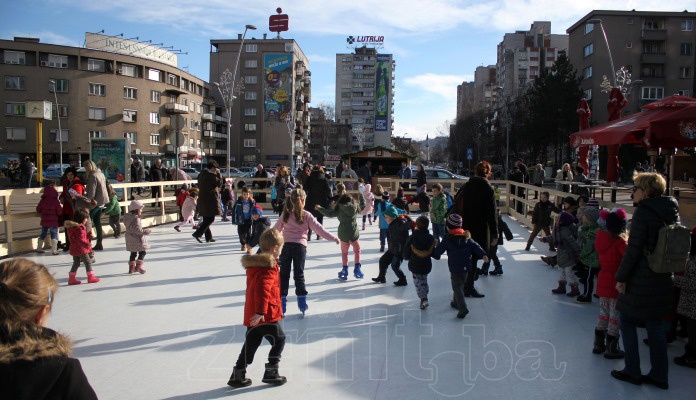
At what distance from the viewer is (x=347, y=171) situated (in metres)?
18.6

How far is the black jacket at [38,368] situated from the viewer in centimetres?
174

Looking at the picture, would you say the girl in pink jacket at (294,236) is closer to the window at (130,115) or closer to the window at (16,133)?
the window at (16,133)

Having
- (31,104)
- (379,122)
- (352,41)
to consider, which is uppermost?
(352,41)

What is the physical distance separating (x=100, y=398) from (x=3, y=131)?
2241 inches

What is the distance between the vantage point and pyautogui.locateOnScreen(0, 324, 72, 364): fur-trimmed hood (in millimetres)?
1758

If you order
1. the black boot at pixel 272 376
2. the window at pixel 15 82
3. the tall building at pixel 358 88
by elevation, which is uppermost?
the tall building at pixel 358 88

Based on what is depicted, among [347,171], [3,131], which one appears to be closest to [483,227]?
[347,171]

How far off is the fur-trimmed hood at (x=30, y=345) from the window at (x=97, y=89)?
59088 mm

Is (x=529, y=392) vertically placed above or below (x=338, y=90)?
below

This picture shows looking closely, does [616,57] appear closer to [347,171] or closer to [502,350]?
[347,171]

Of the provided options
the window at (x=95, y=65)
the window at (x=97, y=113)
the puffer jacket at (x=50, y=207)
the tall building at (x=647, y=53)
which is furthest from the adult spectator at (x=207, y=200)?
the tall building at (x=647, y=53)

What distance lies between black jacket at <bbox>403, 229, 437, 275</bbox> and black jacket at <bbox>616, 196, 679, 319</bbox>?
8.31 ft

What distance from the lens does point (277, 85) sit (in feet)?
242

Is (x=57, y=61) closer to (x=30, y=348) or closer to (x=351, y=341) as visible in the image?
(x=351, y=341)
